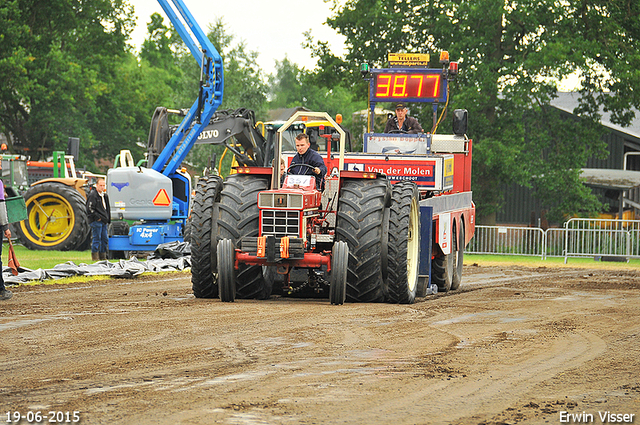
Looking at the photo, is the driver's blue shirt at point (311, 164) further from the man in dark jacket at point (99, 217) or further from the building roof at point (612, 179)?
the building roof at point (612, 179)

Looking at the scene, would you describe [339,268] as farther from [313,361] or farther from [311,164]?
[313,361]

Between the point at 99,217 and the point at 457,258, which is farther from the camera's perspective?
the point at 99,217

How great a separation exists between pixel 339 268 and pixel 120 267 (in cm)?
670

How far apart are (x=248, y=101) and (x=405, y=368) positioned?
52829 millimetres

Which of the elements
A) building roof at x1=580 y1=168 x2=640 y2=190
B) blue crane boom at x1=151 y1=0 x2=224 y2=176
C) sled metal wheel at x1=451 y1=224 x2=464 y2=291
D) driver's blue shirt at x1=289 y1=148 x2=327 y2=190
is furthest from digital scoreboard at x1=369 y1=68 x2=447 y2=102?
building roof at x1=580 y1=168 x2=640 y2=190

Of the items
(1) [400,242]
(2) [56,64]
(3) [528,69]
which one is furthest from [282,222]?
(2) [56,64]

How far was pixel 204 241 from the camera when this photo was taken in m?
11.0

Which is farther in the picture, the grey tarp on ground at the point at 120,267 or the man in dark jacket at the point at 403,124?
the man in dark jacket at the point at 403,124

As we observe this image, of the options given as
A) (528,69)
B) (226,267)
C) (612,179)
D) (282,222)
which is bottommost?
(226,267)

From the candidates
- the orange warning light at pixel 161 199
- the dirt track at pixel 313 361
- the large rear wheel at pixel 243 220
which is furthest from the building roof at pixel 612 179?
the large rear wheel at pixel 243 220

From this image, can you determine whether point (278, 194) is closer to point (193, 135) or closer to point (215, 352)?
point (215, 352)

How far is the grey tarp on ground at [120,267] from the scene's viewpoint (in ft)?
46.6

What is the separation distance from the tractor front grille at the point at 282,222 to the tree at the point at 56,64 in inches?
1101

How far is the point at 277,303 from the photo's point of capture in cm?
1096
